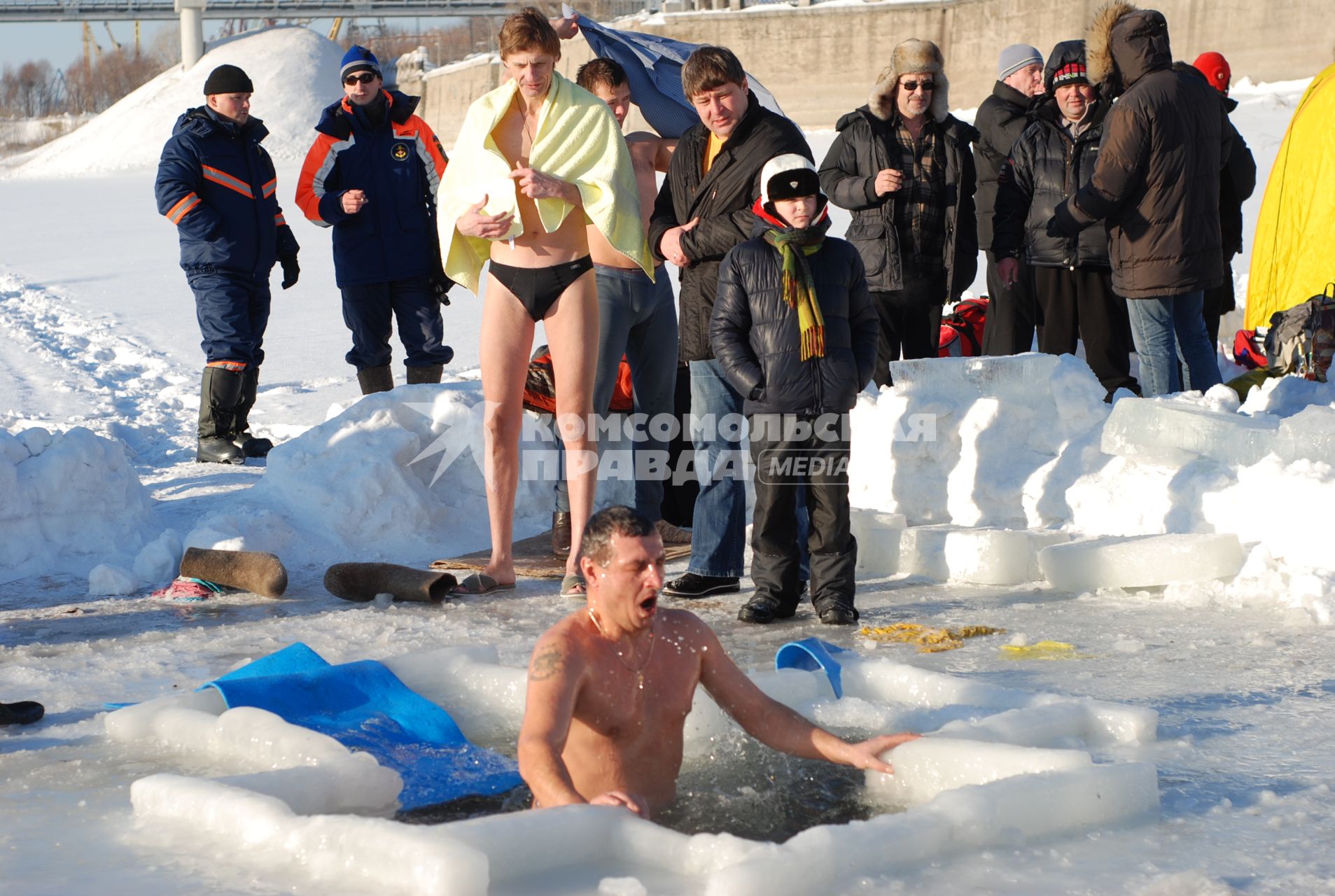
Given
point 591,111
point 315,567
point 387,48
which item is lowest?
point 315,567

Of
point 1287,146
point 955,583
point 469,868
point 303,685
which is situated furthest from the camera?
point 1287,146

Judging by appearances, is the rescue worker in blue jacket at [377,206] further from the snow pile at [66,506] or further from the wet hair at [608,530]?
the wet hair at [608,530]

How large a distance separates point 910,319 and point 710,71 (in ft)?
6.32

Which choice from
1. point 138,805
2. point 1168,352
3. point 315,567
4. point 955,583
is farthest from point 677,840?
point 1168,352

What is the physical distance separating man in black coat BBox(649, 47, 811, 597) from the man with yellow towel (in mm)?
216

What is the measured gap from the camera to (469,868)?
8.76ft

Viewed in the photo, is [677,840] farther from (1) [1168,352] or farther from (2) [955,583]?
(1) [1168,352]

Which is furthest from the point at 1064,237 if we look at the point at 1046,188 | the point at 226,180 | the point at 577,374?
the point at 226,180

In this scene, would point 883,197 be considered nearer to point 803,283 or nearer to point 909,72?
point 909,72

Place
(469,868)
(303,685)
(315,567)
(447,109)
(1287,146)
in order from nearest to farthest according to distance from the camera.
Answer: (469,868), (303,685), (315,567), (1287,146), (447,109)

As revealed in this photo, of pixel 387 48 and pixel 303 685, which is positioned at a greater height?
pixel 387 48

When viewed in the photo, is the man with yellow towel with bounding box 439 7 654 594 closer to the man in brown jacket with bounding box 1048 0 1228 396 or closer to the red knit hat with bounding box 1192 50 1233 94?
the man in brown jacket with bounding box 1048 0 1228 396

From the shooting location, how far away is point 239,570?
5641mm

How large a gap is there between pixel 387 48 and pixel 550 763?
232 feet
